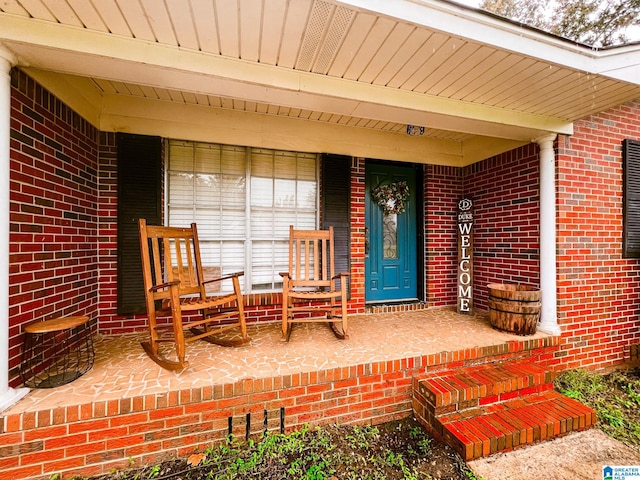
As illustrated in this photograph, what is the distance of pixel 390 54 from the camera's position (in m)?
1.82

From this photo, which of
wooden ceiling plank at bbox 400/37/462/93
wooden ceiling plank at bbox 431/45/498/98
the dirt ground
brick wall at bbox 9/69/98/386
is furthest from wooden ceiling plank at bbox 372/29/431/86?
the dirt ground

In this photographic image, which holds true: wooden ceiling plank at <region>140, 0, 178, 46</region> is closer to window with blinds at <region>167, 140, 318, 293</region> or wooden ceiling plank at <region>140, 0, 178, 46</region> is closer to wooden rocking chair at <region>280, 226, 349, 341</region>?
window with blinds at <region>167, 140, 318, 293</region>

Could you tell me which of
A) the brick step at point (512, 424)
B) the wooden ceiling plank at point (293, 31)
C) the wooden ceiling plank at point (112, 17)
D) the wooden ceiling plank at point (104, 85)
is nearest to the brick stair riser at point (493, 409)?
the brick step at point (512, 424)

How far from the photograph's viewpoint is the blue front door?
3.67m

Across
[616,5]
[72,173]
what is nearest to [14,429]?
[72,173]

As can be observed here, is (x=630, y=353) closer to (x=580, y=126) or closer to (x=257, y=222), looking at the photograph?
(x=580, y=126)

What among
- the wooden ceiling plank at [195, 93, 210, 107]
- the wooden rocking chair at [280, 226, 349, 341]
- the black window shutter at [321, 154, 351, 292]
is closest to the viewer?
the wooden rocking chair at [280, 226, 349, 341]

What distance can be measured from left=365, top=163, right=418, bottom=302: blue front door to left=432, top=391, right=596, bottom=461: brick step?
1770 mm

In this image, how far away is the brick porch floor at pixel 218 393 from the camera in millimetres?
1539

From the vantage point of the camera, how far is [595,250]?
295cm

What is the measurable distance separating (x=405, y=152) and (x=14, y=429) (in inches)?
159

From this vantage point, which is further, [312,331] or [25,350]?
[312,331]

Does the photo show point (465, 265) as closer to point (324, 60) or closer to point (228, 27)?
point (324, 60)

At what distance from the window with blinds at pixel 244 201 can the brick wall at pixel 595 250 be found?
8.74 ft
